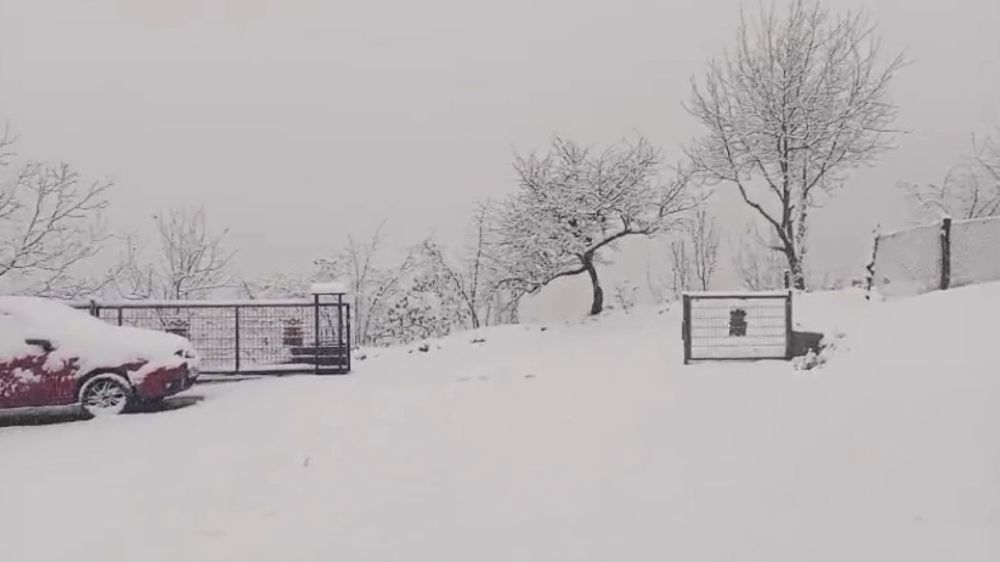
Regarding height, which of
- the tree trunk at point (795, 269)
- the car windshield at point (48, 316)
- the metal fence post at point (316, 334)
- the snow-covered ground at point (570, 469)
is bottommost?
the snow-covered ground at point (570, 469)

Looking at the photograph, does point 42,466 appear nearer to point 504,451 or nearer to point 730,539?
Answer: point 504,451

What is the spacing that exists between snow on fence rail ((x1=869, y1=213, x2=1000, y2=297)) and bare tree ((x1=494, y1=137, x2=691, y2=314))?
9153mm

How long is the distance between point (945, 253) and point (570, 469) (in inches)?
349

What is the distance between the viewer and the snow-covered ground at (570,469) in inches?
160

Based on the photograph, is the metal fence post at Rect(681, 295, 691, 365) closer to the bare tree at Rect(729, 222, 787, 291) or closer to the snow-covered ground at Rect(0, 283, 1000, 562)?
the snow-covered ground at Rect(0, 283, 1000, 562)

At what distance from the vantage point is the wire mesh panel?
10633 millimetres

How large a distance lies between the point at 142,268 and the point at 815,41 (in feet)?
96.4

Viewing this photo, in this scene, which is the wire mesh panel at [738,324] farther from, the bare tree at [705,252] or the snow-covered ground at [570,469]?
the bare tree at [705,252]

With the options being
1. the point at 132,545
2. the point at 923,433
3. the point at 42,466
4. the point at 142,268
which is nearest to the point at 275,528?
the point at 132,545

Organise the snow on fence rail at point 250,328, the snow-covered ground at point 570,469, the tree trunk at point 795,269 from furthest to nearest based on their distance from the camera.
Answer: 1. the tree trunk at point 795,269
2. the snow on fence rail at point 250,328
3. the snow-covered ground at point 570,469

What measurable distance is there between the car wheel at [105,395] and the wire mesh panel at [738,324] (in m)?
7.51

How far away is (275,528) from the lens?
442 centimetres

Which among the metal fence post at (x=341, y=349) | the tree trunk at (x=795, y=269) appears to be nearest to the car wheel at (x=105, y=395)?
the metal fence post at (x=341, y=349)

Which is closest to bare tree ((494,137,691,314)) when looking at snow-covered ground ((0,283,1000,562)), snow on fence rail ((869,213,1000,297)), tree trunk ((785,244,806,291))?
tree trunk ((785,244,806,291))
